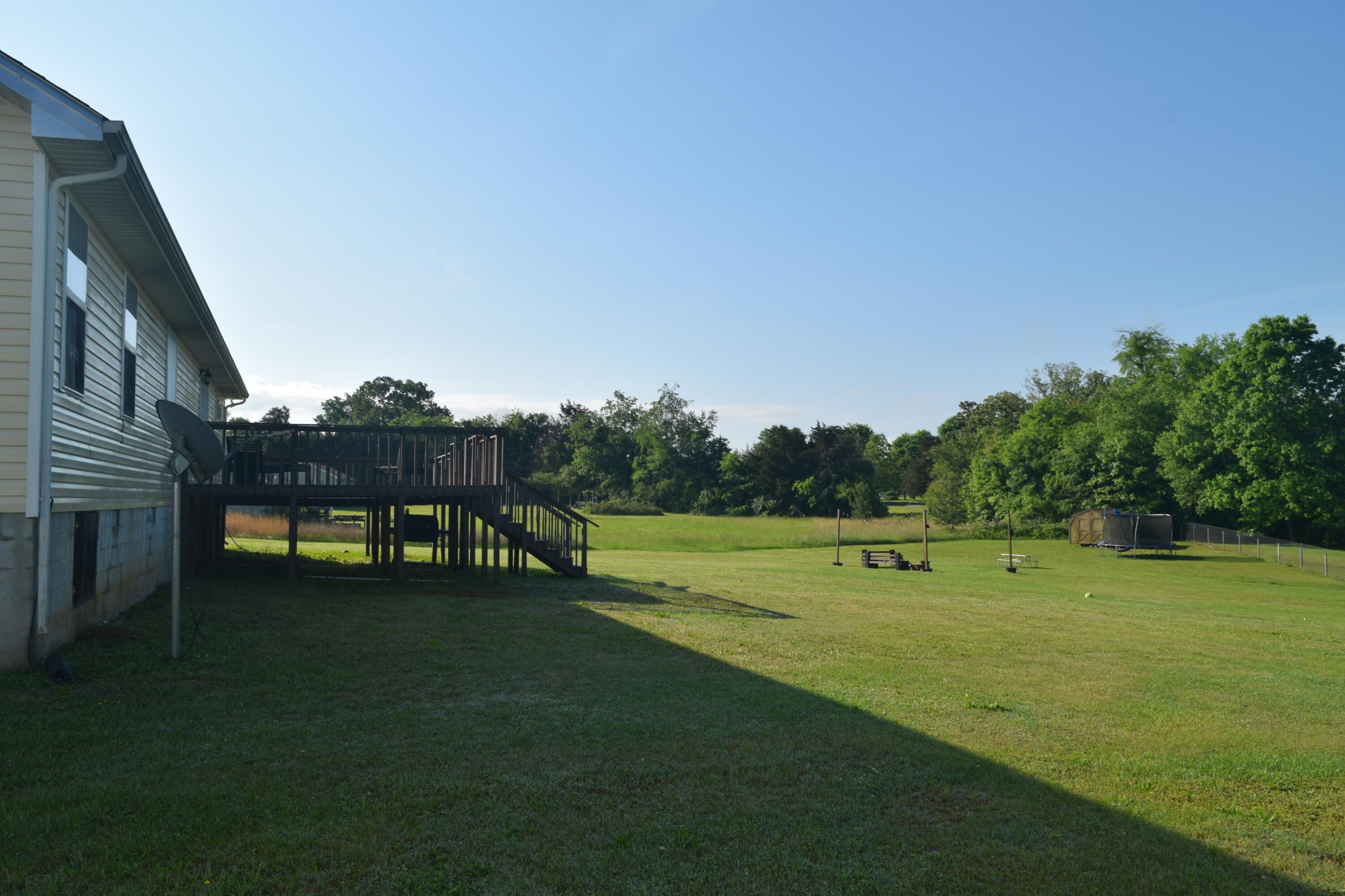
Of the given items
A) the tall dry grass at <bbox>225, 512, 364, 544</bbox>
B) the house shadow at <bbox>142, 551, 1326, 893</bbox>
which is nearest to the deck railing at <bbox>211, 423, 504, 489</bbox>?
the house shadow at <bbox>142, 551, 1326, 893</bbox>

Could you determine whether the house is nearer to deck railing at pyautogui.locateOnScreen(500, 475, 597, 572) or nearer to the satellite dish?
the satellite dish

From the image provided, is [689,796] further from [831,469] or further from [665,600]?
[831,469]

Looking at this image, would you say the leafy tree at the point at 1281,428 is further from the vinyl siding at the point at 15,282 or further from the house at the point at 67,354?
the vinyl siding at the point at 15,282

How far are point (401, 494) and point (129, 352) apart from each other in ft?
16.3

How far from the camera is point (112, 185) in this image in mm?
8516

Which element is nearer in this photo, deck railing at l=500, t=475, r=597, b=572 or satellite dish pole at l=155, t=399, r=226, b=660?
satellite dish pole at l=155, t=399, r=226, b=660

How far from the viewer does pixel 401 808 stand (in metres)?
4.63

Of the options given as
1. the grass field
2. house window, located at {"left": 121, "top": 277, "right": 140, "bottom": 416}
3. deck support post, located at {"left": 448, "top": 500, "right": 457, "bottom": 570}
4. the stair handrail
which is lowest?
the grass field

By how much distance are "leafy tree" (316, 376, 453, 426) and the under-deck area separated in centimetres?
7730

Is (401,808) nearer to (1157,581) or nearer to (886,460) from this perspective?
(1157,581)

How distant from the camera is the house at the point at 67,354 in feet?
24.3

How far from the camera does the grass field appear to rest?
4078mm

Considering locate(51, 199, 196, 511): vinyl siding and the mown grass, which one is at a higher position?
locate(51, 199, 196, 511): vinyl siding

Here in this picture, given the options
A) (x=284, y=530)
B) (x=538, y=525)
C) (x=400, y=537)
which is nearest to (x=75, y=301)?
(x=400, y=537)
